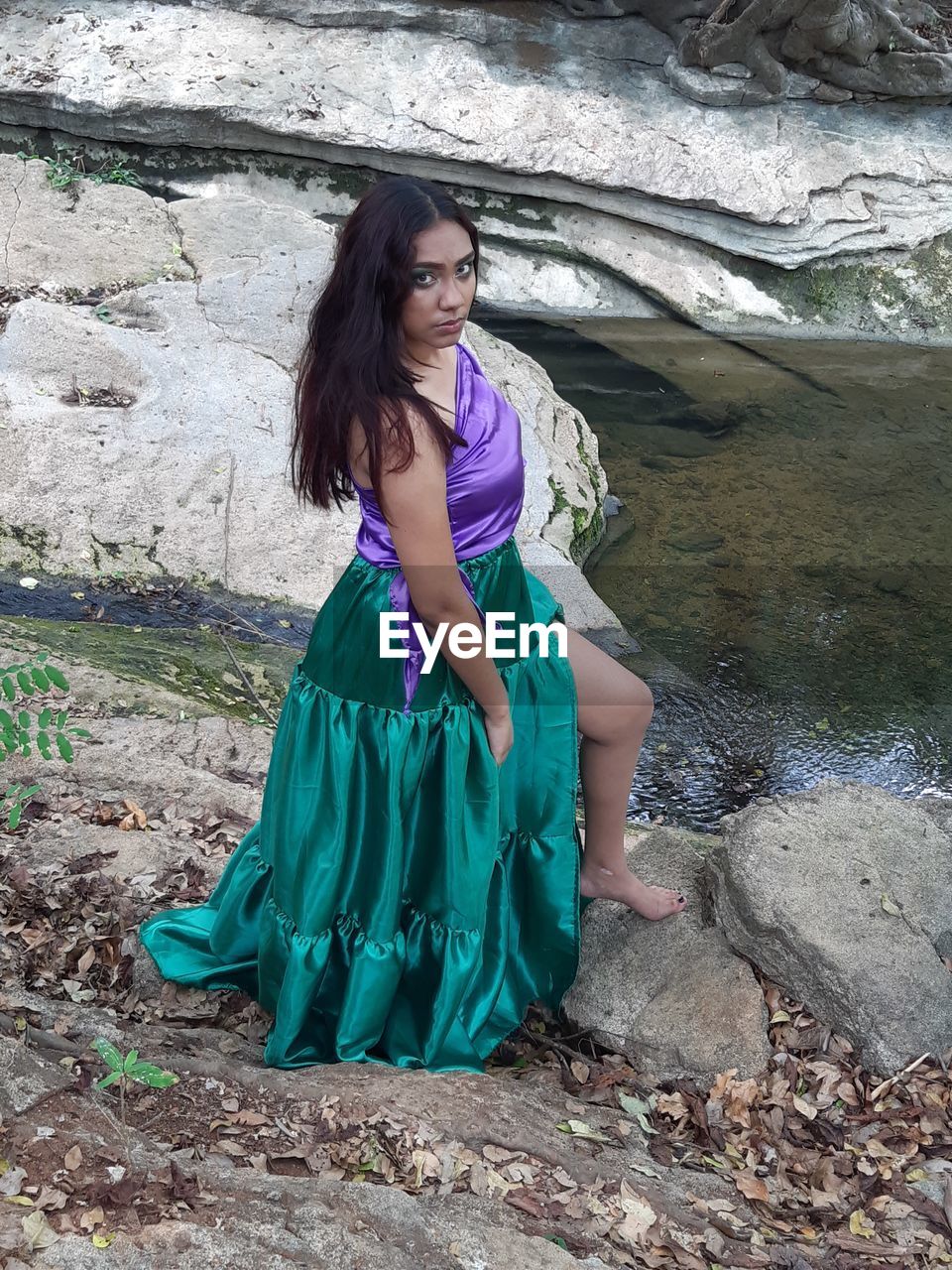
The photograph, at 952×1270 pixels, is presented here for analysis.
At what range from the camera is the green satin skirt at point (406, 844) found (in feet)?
7.64

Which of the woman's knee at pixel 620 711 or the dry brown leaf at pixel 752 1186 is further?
the woman's knee at pixel 620 711

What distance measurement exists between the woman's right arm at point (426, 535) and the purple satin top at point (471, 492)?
→ 0.28ft

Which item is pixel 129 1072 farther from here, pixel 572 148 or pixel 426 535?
pixel 572 148

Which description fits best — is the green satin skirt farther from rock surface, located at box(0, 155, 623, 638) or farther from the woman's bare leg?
rock surface, located at box(0, 155, 623, 638)

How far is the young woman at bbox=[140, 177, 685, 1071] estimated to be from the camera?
2055 mm

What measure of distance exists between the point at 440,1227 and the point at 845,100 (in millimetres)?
9341

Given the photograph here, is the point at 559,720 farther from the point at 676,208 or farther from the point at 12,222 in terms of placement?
the point at 676,208

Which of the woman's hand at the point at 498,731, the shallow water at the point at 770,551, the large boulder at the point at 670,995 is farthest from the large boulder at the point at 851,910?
the shallow water at the point at 770,551

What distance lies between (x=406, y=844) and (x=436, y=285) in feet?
3.41

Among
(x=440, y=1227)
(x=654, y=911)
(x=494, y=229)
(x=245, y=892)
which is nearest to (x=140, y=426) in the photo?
(x=245, y=892)

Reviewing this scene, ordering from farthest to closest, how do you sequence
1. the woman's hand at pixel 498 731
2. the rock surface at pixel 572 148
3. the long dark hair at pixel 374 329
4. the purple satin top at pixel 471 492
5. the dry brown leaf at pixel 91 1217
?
the rock surface at pixel 572 148 < the woman's hand at pixel 498 731 < the purple satin top at pixel 471 492 < the long dark hair at pixel 374 329 < the dry brown leaf at pixel 91 1217

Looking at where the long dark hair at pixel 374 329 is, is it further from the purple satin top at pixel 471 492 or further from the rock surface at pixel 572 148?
the rock surface at pixel 572 148

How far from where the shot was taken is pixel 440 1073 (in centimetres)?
238

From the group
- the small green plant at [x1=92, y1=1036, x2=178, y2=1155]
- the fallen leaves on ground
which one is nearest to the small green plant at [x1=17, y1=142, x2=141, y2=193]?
the fallen leaves on ground
